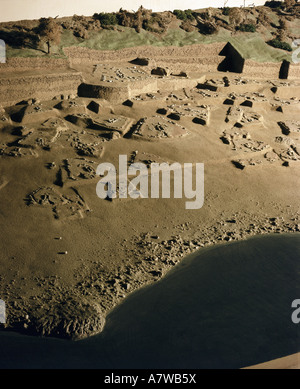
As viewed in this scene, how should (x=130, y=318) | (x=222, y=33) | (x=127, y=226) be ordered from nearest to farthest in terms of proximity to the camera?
(x=130, y=318), (x=127, y=226), (x=222, y=33)

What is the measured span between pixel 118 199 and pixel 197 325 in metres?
6.92

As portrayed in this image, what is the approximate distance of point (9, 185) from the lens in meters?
17.5

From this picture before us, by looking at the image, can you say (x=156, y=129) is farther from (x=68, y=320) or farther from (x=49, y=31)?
(x=68, y=320)

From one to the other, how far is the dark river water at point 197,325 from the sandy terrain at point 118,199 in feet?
1.72

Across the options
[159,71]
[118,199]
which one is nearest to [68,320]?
[118,199]

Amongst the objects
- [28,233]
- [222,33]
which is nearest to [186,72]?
[222,33]

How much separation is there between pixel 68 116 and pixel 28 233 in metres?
8.55

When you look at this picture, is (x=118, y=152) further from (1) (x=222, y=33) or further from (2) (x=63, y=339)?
(1) (x=222, y=33)

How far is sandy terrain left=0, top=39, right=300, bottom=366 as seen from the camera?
14133mm

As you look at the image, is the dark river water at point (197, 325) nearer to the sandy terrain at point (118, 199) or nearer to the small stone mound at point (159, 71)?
the sandy terrain at point (118, 199)

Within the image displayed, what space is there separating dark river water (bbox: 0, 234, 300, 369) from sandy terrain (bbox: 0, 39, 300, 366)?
Result: 52cm

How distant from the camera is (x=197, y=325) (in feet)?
43.8

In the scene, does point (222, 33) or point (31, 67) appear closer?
point (31, 67)

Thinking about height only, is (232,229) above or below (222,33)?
below
